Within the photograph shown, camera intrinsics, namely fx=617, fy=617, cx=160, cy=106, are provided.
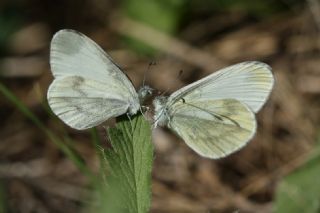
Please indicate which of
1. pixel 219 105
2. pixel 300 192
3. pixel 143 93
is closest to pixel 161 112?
pixel 143 93

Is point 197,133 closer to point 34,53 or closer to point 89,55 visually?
point 89,55

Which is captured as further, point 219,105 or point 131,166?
point 219,105

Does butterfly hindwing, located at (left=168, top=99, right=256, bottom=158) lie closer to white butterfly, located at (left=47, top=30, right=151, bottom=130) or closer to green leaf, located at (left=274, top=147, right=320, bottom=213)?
white butterfly, located at (left=47, top=30, right=151, bottom=130)

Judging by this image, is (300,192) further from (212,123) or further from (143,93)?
(143,93)

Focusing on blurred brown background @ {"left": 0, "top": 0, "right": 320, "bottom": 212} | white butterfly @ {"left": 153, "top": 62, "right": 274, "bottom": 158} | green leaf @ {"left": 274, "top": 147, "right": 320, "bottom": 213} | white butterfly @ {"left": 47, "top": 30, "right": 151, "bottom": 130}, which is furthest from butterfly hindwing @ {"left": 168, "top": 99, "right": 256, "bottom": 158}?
blurred brown background @ {"left": 0, "top": 0, "right": 320, "bottom": 212}

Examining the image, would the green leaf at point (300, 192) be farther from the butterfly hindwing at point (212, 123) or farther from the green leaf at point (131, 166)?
the green leaf at point (131, 166)

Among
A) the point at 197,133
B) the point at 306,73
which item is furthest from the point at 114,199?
the point at 306,73

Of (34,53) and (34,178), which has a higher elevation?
(34,53)
